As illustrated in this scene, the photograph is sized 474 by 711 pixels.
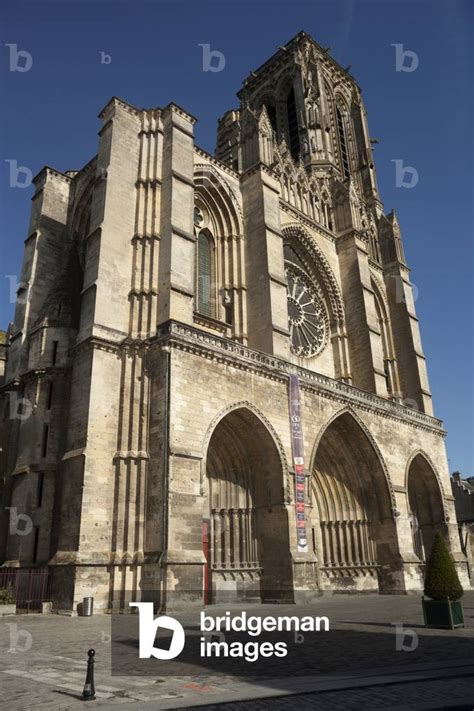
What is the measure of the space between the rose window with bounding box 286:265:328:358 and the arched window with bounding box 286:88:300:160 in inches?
462

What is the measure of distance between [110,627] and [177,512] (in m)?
3.41

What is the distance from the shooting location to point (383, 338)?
29281 millimetres

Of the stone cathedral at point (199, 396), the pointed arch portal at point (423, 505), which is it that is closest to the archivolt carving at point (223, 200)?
the stone cathedral at point (199, 396)

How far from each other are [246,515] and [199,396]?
14.1 feet

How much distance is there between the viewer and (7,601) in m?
13.6

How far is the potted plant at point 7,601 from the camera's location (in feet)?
42.8

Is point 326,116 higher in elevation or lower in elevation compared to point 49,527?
higher

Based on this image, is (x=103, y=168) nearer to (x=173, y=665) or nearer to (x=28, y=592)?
(x=28, y=592)

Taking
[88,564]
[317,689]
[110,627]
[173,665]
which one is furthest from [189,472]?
[317,689]

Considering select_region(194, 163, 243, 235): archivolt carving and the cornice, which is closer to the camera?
select_region(194, 163, 243, 235): archivolt carving

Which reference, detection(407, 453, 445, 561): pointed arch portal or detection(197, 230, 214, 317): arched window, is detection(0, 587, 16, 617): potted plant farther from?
detection(407, 453, 445, 561): pointed arch portal

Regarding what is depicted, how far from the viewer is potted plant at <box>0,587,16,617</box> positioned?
514 inches

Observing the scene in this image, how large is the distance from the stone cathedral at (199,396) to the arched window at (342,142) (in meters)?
8.87

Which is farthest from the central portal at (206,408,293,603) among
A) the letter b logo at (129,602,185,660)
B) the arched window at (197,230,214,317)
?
the letter b logo at (129,602,185,660)
